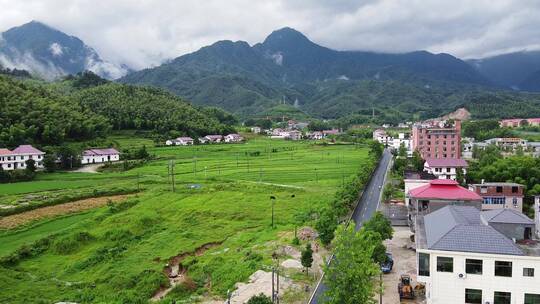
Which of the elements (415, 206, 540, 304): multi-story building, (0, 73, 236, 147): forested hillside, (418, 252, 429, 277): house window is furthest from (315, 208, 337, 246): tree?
(0, 73, 236, 147): forested hillside

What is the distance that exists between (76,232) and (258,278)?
58.6 feet

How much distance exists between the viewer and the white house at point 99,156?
260ft

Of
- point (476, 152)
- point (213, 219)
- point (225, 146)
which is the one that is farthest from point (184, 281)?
point (225, 146)

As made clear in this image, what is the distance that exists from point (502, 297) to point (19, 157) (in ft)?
228

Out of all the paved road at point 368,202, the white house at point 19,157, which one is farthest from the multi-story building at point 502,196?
the white house at point 19,157

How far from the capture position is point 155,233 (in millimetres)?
37906

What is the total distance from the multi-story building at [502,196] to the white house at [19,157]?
208 ft

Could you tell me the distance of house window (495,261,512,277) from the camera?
67.1 feet

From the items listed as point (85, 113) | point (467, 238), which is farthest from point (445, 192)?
point (85, 113)

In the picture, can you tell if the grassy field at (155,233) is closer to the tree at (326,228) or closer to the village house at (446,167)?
the tree at (326,228)

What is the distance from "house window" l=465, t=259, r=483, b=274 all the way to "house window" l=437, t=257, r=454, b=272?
A: 65cm

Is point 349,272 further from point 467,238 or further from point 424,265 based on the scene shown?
point 467,238

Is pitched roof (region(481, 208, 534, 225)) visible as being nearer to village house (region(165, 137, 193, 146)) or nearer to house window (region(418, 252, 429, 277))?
house window (region(418, 252, 429, 277))

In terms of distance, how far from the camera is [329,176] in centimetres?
6425
